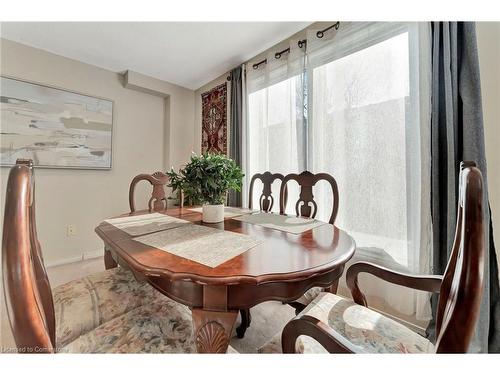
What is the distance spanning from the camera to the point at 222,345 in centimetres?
71

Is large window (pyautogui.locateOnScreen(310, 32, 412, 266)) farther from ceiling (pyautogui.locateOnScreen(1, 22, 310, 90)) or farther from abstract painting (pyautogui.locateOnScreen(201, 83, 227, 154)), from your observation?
abstract painting (pyautogui.locateOnScreen(201, 83, 227, 154))

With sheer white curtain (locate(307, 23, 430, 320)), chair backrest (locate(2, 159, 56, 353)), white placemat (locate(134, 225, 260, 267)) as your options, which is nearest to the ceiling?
sheer white curtain (locate(307, 23, 430, 320))

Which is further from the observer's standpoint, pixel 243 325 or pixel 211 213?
pixel 243 325

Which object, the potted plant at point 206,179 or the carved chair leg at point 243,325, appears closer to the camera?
the potted plant at point 206,179

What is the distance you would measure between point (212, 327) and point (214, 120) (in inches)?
117

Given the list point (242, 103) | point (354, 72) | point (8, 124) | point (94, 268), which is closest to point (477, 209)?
point (354, 72)

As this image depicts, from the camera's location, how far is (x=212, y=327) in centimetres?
69

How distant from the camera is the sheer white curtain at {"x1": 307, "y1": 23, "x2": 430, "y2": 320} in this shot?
1.44 m

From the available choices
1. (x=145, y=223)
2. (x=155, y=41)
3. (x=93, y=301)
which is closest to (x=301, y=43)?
(x=155, y=41)

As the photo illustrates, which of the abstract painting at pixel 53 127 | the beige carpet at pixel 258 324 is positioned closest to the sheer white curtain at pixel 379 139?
the beige carpet at pixel 258 324

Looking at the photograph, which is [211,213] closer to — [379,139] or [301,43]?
[379,139]

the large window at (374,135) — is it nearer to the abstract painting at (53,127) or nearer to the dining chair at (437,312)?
the dining chair at (437,312)

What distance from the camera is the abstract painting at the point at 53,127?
2264 millimetres

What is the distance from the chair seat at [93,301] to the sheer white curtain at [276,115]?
1624mm
